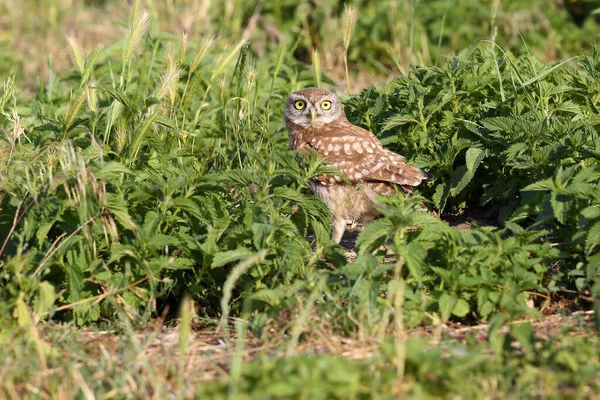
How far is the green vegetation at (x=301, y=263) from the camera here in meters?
3.50

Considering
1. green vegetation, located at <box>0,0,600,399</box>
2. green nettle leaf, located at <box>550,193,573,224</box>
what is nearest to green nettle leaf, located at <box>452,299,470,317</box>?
green vegetation, located at <box>0,0,600,399</box>

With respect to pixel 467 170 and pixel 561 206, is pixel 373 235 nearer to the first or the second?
pixel 561 206

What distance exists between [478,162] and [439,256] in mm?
1184

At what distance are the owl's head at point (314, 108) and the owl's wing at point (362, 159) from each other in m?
0.20

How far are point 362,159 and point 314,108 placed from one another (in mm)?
657

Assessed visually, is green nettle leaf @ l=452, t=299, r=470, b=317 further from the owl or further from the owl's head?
the owl's head

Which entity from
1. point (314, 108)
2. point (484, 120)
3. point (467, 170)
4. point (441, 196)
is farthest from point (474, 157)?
point (314, 108)

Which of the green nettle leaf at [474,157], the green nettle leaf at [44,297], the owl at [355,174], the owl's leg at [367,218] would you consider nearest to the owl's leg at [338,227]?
the owl at [355,174]

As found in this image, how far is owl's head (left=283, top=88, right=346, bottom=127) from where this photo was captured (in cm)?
623

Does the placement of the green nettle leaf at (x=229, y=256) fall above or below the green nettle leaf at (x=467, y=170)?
below

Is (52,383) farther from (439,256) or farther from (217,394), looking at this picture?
(439,256)

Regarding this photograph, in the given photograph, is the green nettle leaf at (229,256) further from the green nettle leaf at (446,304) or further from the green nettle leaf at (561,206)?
the green nettle leaf at (561,206)

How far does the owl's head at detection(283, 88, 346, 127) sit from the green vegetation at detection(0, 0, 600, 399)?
0.49m

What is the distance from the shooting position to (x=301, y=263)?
4.39 metres
